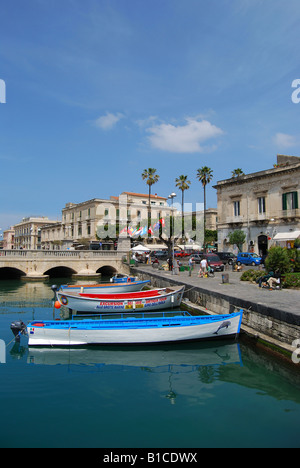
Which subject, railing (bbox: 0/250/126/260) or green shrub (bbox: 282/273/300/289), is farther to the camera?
railing (bbox: 0/250/126/260)

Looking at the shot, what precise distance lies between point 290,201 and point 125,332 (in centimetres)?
3290

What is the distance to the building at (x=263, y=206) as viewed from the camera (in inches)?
1486

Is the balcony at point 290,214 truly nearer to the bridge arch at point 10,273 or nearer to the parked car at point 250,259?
the parked car at point 250,259

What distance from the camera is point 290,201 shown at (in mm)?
38062

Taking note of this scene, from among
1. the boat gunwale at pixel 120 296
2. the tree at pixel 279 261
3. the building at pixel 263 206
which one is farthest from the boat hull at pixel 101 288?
the building at pixel 263 206

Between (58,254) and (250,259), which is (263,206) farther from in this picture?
(58,254)

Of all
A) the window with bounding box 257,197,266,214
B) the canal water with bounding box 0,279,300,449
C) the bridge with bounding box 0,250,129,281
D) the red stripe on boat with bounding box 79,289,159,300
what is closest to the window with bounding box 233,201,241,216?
the window with bounding box 257,197,266,214

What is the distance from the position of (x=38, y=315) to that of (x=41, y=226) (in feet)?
286

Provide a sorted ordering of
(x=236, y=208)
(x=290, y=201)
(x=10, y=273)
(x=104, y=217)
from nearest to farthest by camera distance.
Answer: (x=290, y=201)
(x=10, y=273)
(x=236, y=208)
(x=104, y=217)

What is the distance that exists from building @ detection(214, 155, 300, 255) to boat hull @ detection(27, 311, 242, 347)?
26.2 metres

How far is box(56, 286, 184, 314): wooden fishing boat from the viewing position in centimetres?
1795

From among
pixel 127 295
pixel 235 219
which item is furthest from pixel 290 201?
pixel 127 295

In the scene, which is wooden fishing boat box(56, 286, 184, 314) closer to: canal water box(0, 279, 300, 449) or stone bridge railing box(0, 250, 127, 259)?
canal water box(0, 279, 300, 449)
